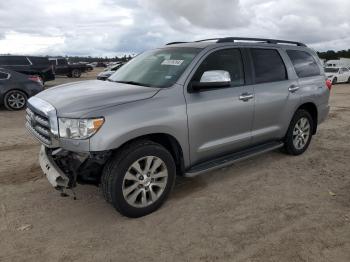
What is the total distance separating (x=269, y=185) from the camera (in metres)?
4.70

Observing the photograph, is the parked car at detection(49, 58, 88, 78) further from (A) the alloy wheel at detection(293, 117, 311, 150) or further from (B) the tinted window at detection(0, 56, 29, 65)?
(A) the alloy wheel at detection(293, 117, 311, 150)

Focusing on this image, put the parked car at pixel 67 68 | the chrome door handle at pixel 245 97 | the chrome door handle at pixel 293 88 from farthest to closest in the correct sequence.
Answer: the parked car at pixel 67 68 → the chrome door handle at pixel 293 88 → the chrome door handle at pixel 245 97

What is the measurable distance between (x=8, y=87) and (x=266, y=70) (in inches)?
345

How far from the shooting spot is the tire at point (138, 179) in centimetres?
350

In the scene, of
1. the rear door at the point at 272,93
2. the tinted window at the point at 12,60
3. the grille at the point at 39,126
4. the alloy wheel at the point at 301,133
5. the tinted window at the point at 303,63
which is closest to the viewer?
the grille at the point at 39,126

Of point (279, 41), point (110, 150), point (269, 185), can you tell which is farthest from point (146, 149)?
point (279, 41)

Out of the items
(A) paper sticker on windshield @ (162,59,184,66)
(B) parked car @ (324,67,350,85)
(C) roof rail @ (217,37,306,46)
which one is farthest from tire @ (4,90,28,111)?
(B) parked car @ (324,67,350,85)

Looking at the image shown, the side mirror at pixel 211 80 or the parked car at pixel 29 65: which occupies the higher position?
the parked car at pixel 29 65

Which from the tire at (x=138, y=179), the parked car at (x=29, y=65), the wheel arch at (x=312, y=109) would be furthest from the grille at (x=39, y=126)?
the parked car at (x=29, y=65)

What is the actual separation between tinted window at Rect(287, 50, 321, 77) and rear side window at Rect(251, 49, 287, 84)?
1.13 feet

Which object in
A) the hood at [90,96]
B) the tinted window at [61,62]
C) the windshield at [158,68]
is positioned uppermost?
the tinted window at [61,62]

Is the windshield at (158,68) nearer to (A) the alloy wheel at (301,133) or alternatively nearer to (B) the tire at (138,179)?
(B) the tire at (138,179)

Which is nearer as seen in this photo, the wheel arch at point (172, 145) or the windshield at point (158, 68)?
the wheel arch at point (172, 145)

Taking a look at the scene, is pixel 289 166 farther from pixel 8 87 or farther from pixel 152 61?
pixel 8 87
